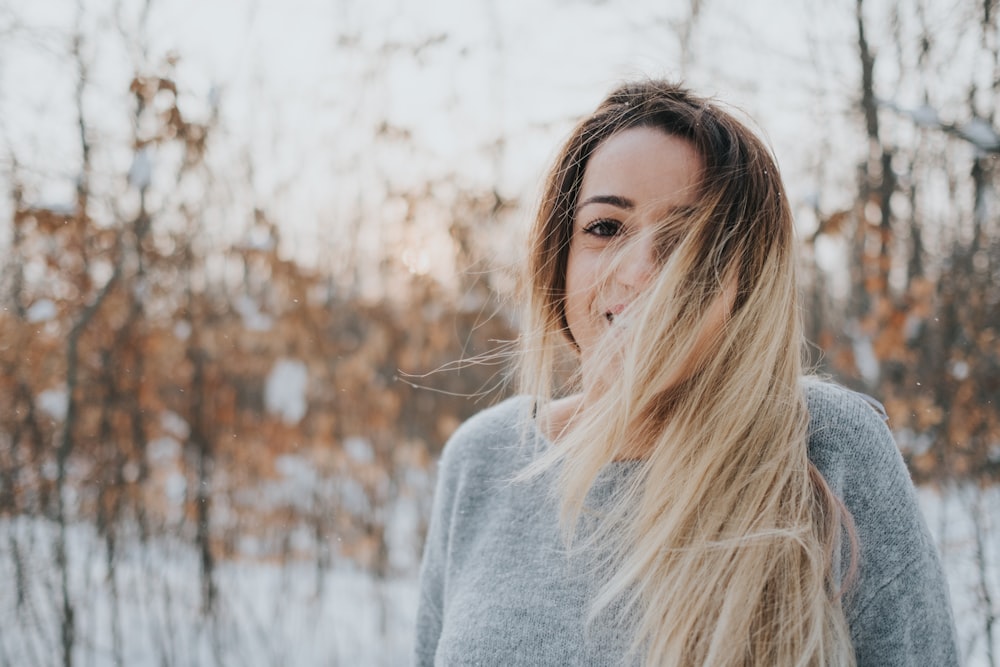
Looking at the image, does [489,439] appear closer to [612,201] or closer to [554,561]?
[554,561]

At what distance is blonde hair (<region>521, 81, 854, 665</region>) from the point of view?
30.9 inches

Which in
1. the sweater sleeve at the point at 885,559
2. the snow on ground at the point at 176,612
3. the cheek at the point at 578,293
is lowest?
the snow on ground at the point at 176,612

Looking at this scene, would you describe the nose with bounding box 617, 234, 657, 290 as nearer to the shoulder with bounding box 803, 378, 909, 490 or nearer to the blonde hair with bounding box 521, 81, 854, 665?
the blonde hair with bounding box 521, 81, 854, 665

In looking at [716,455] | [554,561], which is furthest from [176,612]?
[716,455]

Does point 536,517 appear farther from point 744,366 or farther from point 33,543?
point 33,543

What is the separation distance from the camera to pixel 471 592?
101 centimetres

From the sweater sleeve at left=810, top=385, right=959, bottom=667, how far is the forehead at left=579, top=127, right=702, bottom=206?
358 mm

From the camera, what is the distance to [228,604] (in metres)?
2.35

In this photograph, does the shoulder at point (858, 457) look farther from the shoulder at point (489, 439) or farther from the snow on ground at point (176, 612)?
the snow on ground at point (176, 612)

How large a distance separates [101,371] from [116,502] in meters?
0.45

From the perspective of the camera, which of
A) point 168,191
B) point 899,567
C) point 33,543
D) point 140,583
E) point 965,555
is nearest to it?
point 899,567

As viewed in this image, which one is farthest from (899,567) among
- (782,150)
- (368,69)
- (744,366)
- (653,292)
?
(368,69)

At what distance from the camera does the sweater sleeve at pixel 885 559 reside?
773 mm

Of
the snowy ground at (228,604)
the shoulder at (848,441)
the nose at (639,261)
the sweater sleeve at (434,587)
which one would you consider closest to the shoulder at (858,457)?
the shoulder at (848,441)
